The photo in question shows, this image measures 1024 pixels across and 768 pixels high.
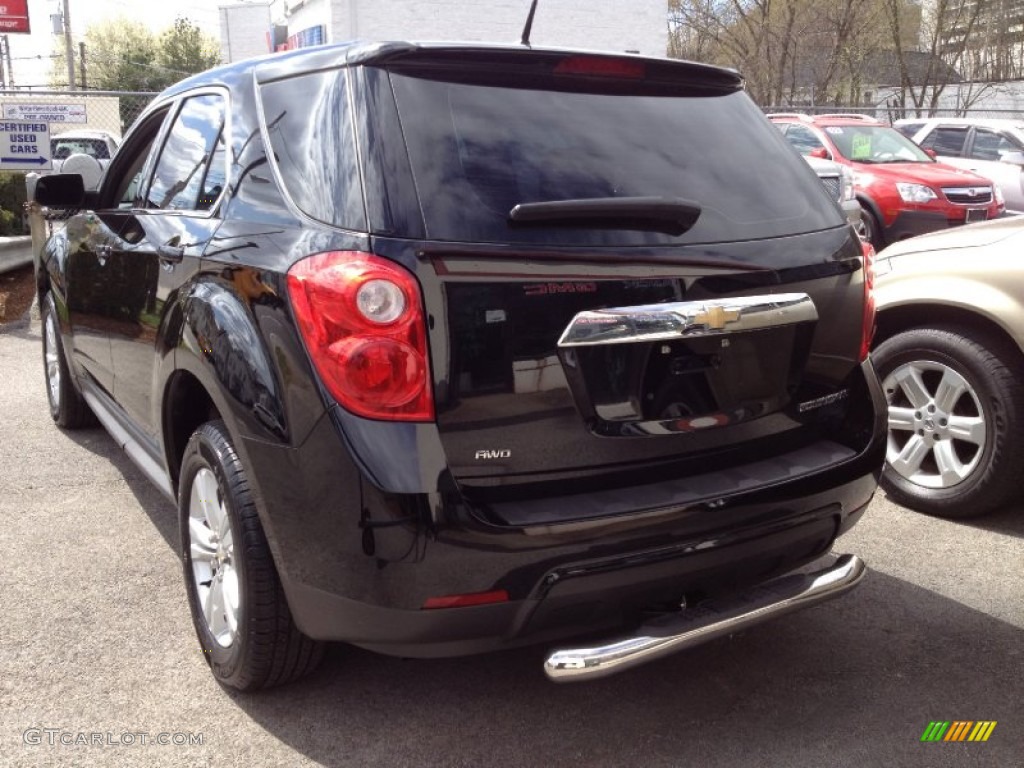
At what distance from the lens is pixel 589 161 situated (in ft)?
8.73

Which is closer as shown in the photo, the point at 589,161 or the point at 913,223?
the point at 589,161

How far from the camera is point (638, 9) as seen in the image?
28.8 metres

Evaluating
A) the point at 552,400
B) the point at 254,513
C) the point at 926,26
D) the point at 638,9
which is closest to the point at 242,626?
the point at 254,513

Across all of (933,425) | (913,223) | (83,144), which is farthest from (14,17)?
(933,425)

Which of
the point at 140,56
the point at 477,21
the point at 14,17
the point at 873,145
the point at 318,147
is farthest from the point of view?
the point at 140,56

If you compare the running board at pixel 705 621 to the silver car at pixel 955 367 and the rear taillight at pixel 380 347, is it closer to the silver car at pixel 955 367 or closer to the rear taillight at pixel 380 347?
the rear taillight at pixel 380 347

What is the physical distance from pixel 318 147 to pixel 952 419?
2967 millimetres

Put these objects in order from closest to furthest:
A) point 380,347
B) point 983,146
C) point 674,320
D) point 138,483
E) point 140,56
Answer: point 380,347 → point 674,320 → point 138,483 → point 983,146 → point 140,56

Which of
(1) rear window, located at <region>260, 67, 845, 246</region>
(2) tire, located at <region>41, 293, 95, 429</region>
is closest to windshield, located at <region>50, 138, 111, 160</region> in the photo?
(2) tire, located at <region>41, 293, 95, 429</region>

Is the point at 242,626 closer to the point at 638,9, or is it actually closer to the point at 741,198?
the point at 741,198

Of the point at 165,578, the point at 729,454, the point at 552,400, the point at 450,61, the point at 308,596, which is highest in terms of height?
the point at 450,61

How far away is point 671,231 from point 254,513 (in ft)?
4.25

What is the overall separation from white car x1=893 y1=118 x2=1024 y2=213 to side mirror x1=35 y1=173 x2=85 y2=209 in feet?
42.8

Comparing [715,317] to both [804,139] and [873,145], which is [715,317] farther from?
[804,139]
